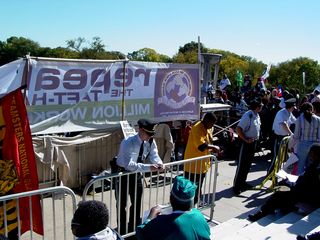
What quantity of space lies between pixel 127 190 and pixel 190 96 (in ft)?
13.9

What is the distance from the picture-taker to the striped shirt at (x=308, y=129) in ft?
21.5

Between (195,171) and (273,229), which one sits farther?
(195,171)

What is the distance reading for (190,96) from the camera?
838 cm

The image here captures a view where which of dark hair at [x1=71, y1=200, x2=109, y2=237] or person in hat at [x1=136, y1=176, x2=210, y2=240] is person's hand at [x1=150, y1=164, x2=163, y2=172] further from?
dark hair at [x1=71, y1=200, x2=109, y2=237]

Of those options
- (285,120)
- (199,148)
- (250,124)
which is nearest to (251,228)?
(199,148)

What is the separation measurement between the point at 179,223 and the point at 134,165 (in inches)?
71.3

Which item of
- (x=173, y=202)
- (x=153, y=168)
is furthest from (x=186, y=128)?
(x=173, y=202)

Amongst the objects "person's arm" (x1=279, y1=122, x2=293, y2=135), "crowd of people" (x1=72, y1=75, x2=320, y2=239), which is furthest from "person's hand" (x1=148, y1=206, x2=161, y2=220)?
"person's arm" (x1=279, y1=122, x2=293, y2=135)

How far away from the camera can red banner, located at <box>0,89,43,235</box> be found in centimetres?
406

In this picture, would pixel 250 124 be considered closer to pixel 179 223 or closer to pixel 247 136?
pixel 247 136

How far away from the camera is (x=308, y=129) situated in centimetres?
657

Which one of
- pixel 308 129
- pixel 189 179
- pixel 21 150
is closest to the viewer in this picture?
pixel 21 150

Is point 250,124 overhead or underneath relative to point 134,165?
overhead

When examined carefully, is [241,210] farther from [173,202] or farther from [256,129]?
[173,202]
